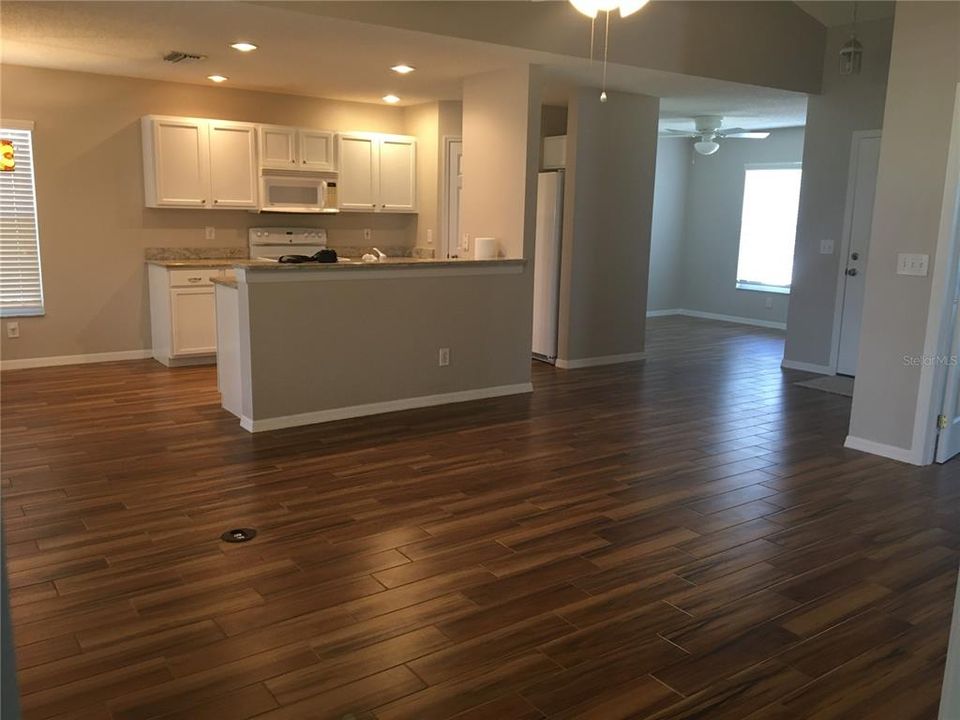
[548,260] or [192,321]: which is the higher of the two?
[548,260]

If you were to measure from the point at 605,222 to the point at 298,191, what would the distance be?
303 cm

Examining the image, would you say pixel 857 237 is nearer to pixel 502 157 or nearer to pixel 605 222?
pixel 605 222

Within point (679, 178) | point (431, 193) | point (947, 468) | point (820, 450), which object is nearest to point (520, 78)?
point (431, 193)

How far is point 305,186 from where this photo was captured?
7660 mm

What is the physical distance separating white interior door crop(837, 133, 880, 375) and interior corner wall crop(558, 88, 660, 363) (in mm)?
1820

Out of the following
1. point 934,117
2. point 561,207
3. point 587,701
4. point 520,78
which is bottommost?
point 587,701

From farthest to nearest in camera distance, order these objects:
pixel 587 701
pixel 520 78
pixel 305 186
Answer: pixel 305 186 → pixel 520 78 → pixel 587 701

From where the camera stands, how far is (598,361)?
7465mm

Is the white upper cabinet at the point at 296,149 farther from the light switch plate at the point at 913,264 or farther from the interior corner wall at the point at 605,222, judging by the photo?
the light switch plate at the point at 913,264

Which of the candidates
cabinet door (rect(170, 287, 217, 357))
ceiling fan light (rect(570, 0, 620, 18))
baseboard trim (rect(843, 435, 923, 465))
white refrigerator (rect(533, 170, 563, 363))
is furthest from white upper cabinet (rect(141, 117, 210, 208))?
baseboard trim (rect(843, 435, 923, 465))

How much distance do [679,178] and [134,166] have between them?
7252mm

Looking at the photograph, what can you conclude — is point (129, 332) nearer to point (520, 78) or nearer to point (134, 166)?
point (134, 166)

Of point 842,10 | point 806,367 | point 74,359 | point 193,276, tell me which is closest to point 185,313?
point 193,276

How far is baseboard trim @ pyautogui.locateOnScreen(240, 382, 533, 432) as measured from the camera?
5.04 meters
